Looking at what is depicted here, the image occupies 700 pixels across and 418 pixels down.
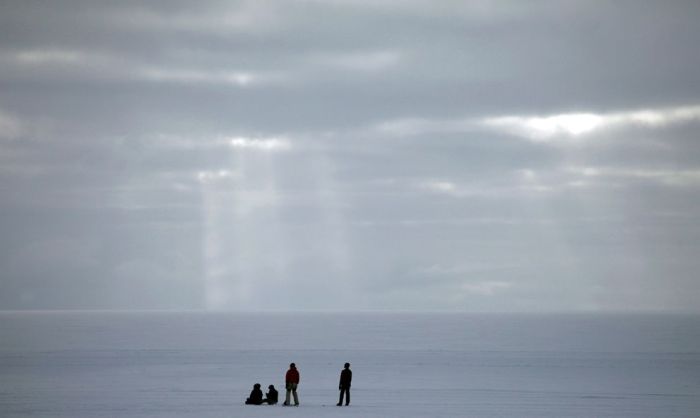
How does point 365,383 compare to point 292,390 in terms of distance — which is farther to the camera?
point 365,383

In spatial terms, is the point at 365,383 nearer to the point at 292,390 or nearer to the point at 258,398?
the point at 292,390

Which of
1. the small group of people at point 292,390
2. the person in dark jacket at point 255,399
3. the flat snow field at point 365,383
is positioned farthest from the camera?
the person in dark jacket at point 255,399

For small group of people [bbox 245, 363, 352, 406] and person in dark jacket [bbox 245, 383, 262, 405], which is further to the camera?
person in dark jacket [bbox 245, 383, 262, 405]

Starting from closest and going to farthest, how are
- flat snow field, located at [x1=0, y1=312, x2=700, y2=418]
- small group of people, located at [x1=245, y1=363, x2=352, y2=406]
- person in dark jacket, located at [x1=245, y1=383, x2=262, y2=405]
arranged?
flat snow field, located at [x1=0, y1=312, x2=700, y2=418] → small group of people, located at [x1=245, y1=363, x2=352, y2=406] → person in dark jacket, located at [x1=245, y1=383, x2=262, y2=405]

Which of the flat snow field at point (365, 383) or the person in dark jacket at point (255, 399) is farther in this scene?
the person in dark jacket at point (255, 399)

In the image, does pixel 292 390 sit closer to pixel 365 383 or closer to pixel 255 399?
pixel 255 399

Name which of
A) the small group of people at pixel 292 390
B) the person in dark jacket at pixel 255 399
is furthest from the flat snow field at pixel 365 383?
the person in dark jacket at pixel 255 399

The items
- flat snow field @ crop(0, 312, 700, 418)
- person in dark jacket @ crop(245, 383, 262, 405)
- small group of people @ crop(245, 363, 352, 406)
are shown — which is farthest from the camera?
person in dark jacket @ crop(245, 383, 262, 405)

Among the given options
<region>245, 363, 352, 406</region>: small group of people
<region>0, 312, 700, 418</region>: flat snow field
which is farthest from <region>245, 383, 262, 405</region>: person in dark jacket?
<region>0, 312, 700, 418</region>: flat snow field

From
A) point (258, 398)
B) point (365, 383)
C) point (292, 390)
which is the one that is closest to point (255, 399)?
point (258, 398)

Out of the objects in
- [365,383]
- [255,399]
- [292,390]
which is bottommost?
[255,399]

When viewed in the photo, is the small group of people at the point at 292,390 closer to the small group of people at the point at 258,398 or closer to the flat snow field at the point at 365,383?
the small group of people at the point at 258,398

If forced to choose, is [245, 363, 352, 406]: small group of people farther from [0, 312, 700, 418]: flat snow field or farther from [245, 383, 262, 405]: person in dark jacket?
[0, 312, 700, 418]: flat snow field

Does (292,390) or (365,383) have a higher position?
(365,383)
